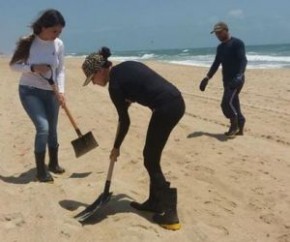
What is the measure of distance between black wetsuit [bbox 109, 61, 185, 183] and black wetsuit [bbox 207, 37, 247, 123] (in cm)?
400

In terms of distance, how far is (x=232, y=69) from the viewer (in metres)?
8.79

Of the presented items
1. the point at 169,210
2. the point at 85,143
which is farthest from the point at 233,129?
the point at 169,210

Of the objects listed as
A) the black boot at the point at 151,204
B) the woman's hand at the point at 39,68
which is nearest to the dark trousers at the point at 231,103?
the woman's hand at the point at 39,68

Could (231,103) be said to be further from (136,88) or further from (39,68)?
(136,88)

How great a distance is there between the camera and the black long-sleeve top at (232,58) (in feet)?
28.5

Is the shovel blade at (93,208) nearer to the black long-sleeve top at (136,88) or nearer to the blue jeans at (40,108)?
the black long-sleeve top at (136,88)

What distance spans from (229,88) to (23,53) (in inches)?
151

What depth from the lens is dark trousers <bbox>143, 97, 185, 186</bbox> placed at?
4832mm

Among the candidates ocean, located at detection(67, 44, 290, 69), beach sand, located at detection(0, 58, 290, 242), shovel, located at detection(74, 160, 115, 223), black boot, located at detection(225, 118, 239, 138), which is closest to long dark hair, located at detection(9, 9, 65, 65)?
beach sand, located at detection(0, 58, 290, 242)

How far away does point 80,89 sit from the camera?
52.4 feet

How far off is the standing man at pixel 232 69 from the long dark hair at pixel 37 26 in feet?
11.5

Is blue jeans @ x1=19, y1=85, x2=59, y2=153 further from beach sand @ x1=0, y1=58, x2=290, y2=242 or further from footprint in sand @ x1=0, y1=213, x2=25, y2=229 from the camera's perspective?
footprint in sand @ x1=0, y1=213, x2=25, y2=229

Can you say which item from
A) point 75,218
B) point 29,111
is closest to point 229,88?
point 29,111

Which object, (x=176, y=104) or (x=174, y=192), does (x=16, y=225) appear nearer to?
(x=174, y=192)
